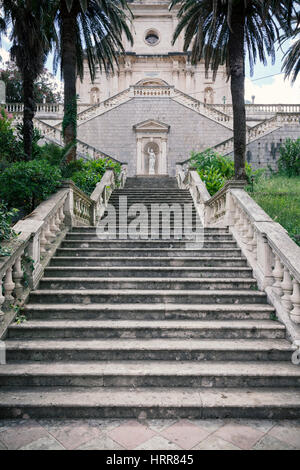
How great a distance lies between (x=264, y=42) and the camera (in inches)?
492

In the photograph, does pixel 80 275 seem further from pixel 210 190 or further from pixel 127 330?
pixel 210 190

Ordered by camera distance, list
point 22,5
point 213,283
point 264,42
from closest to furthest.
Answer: point 213,283 < point 22,5 < point 264,42

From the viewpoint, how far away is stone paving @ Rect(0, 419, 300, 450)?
106 inches

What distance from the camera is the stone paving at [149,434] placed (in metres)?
2.69

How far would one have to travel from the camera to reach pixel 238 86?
10.3 meters

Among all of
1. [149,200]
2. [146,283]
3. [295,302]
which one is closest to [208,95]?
[149,200]

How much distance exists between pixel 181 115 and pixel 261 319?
19644 mm

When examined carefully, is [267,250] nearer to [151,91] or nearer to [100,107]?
[100,107]

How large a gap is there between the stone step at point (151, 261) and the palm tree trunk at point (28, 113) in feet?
20.7

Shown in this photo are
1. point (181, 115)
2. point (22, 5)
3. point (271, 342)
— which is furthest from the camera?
point (181, 115)

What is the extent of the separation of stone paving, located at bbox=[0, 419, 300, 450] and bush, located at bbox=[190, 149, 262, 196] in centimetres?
903

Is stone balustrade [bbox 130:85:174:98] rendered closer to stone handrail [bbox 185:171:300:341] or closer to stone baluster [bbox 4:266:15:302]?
stone handrail [bbox 185:171:300:341]

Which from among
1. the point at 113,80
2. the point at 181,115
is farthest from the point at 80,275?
the point at 113,80

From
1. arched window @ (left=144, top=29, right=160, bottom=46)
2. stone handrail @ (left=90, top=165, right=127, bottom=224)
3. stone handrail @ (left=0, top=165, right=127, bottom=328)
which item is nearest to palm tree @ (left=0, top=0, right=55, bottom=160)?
stone handrail @ (left=90, top=165, right=127, bottom=224)
